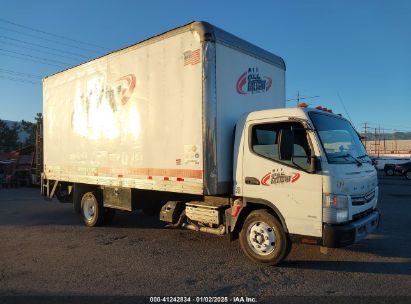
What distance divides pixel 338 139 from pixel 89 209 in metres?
6.47

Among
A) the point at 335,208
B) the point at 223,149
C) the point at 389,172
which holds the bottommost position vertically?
the point at 389,172

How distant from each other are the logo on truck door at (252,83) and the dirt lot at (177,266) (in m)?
2.94

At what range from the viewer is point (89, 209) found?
9.92m

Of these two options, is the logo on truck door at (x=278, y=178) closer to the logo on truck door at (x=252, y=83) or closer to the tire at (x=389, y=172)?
the logo on truck door at (x=252, y=83)

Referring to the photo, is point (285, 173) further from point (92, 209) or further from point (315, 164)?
point (92, 209)

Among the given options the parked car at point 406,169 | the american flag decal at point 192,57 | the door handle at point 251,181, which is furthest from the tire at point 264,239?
the parked car at point 406,169

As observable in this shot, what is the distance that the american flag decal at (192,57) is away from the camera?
261 inches

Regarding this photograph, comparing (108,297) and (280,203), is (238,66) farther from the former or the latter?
(108,297)

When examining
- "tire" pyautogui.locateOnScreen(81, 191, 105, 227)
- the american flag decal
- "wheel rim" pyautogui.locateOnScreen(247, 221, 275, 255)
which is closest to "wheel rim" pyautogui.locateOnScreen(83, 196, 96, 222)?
"tire" pyautogui.locateOnScreen(81, 191, 105, 227)

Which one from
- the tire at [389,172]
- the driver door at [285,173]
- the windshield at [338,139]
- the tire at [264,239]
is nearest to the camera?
the driver door at [285,173]

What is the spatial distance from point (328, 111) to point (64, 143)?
6.90 m

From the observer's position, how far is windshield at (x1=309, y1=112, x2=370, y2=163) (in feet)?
19.0

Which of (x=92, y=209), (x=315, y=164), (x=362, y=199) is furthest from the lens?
(x=92, y=209)

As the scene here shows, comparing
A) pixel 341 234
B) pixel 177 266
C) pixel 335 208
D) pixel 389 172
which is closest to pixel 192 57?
pixel 335 208
